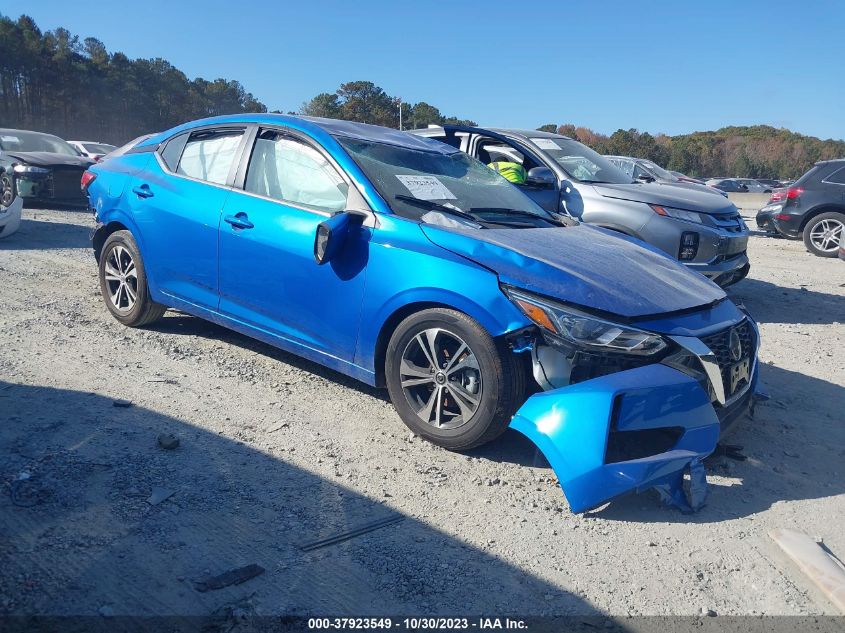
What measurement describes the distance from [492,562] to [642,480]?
0.80m

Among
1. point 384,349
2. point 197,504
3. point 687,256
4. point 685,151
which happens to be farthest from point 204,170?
point 685,151

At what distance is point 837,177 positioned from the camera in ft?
41.3

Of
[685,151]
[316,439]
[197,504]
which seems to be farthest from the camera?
[685,151]

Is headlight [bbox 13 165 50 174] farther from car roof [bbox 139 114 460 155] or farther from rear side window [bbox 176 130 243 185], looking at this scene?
rear side window [bbox 176 130 243 185]

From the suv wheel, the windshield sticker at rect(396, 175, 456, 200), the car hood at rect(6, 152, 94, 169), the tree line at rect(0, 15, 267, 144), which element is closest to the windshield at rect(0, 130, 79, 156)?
the car hood at rect(6, 152, 94, 169)

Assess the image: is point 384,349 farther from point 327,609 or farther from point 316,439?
point 327,609

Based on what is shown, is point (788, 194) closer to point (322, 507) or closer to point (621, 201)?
point (621, 201)

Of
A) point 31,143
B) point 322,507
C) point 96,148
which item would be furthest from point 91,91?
point 322,507

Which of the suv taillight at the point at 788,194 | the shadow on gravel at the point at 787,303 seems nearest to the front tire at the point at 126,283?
the shadow on gravel at the point at 787,303

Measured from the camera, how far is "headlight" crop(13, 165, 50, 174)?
1227cm

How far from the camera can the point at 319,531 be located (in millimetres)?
3014

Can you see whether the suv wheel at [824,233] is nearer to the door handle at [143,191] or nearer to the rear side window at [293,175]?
the rear side window at [293,175]

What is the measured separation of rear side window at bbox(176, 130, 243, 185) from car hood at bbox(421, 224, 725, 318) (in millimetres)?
1813

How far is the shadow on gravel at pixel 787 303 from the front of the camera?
7637 millimetres
